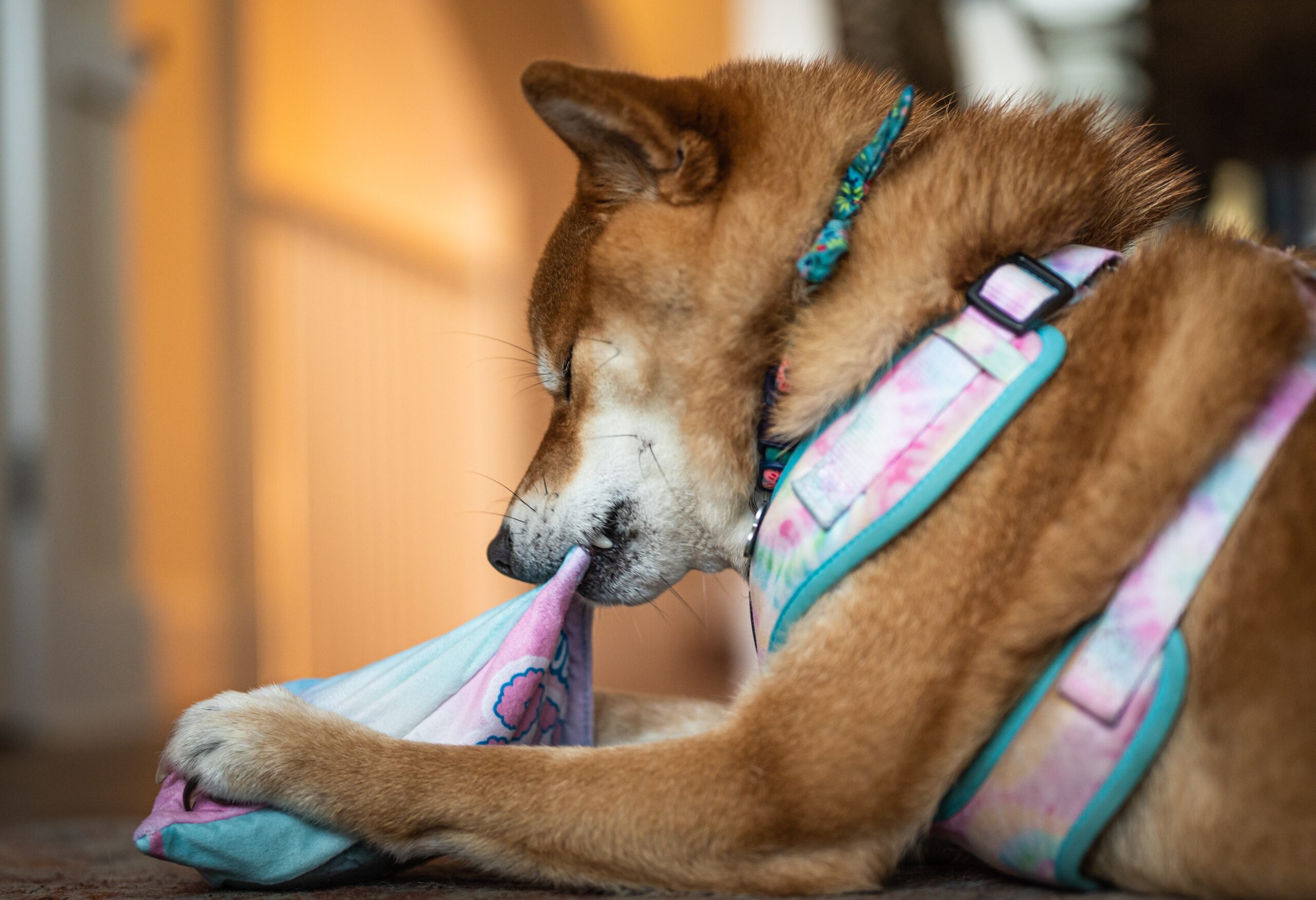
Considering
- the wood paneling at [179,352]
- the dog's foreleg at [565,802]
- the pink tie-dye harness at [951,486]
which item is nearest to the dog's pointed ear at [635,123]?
the pink tie-dye harness at [951,486]

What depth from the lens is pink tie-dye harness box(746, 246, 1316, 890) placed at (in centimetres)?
88

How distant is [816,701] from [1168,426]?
→ 350 millimetres

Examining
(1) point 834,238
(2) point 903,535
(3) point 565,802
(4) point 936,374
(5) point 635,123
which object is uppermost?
(5) point 635,123

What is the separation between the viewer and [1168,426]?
91 centimetres

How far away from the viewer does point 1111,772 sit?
0.89 metres

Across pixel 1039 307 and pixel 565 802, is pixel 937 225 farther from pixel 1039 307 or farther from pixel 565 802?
pixel 565 802

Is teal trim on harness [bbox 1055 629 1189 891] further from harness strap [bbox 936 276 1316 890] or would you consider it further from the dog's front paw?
the dog's front paw

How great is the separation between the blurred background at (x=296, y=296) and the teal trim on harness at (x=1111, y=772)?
1.43 metres

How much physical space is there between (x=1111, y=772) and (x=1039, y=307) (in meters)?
0.38

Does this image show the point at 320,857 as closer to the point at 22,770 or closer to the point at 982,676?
the point at 982,676

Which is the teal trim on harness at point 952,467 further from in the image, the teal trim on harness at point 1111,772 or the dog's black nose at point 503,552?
the dog's black nose at point 503,552

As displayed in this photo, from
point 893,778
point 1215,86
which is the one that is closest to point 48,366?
point 893,778

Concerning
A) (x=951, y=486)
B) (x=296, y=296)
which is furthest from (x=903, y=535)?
(x=296, y=296)

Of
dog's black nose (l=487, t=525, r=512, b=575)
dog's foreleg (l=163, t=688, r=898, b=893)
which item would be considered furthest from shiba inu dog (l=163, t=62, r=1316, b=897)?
dog's black nose (l=487, t=525, r=512, b=575)
